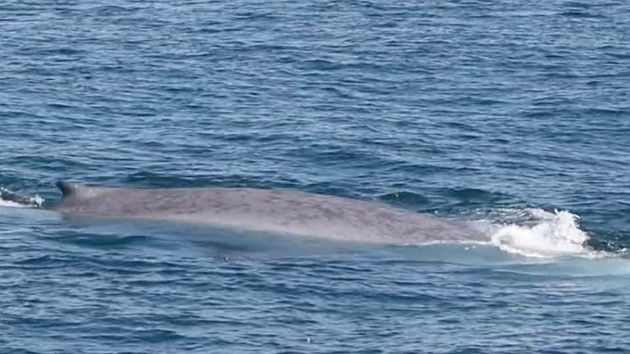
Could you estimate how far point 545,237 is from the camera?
116 ft

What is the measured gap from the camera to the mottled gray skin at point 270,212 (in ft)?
113

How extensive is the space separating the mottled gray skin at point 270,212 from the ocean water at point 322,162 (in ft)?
1.58

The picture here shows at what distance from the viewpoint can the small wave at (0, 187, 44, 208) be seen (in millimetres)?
37562

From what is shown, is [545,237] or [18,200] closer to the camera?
[545,237]

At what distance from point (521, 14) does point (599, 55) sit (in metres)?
6.88

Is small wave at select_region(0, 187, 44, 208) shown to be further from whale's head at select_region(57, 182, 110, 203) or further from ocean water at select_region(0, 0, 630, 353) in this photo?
whale's head at select_region(57, 182, 110, 203)

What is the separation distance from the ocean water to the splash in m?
0.07

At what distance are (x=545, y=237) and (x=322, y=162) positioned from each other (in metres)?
7.95

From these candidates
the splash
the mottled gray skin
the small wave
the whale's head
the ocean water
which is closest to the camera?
the ocean water

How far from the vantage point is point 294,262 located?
32.8 meters

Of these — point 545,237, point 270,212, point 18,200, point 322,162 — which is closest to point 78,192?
point 18,200

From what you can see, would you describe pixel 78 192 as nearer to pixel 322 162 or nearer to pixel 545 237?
pixel 322 162

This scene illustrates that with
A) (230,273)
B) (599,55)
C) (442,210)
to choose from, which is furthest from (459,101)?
(230,273)

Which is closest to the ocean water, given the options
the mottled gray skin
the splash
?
the splash
